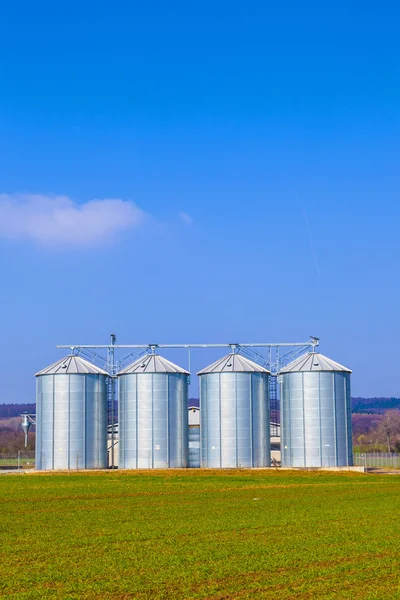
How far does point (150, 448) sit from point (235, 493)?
31.7 meters

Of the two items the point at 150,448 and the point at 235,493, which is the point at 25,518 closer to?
the point at 235,493

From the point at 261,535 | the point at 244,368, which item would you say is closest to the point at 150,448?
the point at 244,368

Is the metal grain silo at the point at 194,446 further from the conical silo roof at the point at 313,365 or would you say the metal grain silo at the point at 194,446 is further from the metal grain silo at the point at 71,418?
the conical silo roof at the point at 313,365

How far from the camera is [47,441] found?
274 feet

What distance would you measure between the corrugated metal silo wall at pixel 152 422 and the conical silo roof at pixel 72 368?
4021mm

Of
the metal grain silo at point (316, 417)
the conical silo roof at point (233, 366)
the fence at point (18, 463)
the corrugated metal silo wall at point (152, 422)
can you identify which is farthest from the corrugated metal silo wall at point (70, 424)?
the metal grain silo at point (316, 417)

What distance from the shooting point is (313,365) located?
82.7 metres

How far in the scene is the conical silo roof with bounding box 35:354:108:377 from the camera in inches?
3322

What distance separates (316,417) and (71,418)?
25.0 meters

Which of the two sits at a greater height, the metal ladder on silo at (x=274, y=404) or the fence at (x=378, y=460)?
the metal ladder on silo at (x=274, y=404)

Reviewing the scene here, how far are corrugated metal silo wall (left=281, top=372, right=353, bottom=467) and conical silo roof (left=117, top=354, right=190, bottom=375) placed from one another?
12044mm

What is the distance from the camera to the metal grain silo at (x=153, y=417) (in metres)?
81.5

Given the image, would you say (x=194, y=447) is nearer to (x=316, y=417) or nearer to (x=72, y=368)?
(x=316, y=417)

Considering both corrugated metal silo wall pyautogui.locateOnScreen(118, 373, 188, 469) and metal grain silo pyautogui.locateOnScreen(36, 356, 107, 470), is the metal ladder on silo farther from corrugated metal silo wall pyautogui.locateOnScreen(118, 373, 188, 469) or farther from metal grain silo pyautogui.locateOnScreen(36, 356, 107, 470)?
metal grain silo pyautogui.locateOnScreen(36, 356, 107, 470)
